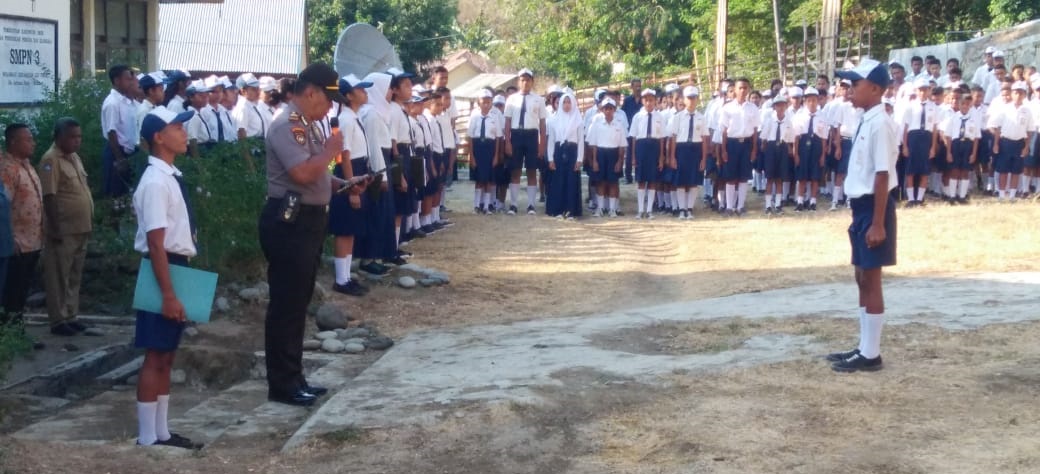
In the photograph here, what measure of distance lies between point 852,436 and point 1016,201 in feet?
48.2

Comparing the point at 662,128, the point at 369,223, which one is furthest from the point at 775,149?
the point at 369,223

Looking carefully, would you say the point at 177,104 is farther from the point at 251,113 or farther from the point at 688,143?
the point at 688,143

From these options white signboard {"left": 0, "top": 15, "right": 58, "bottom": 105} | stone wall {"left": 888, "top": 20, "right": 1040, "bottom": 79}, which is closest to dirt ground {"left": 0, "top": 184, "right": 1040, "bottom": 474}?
white signboard {"left": 0, "top": 15, "right": 58, "bottom": 105}

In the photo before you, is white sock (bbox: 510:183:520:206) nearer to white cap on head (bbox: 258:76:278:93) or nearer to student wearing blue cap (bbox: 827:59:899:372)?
white cap on head (bbox: 258:76:278:93)

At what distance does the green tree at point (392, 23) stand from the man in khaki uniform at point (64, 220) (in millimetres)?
31846

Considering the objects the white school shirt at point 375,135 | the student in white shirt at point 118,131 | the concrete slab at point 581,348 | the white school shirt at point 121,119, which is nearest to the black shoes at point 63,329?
the student in white shirt at point 118,131

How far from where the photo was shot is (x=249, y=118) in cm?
1603

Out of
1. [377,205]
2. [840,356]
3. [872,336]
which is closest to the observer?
[872,336]

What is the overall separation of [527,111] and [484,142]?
87cm

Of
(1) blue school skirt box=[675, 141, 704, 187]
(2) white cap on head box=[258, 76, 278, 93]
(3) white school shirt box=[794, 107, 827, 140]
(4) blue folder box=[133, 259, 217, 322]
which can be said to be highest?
(2) white cap on head box=[258, 76, 278, 93]

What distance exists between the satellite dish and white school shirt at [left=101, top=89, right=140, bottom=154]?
6.39 metres

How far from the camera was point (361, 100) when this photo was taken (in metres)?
10.9

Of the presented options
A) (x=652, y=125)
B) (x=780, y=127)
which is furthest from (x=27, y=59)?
(x=780, y=127)

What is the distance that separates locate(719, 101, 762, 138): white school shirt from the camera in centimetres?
1898
